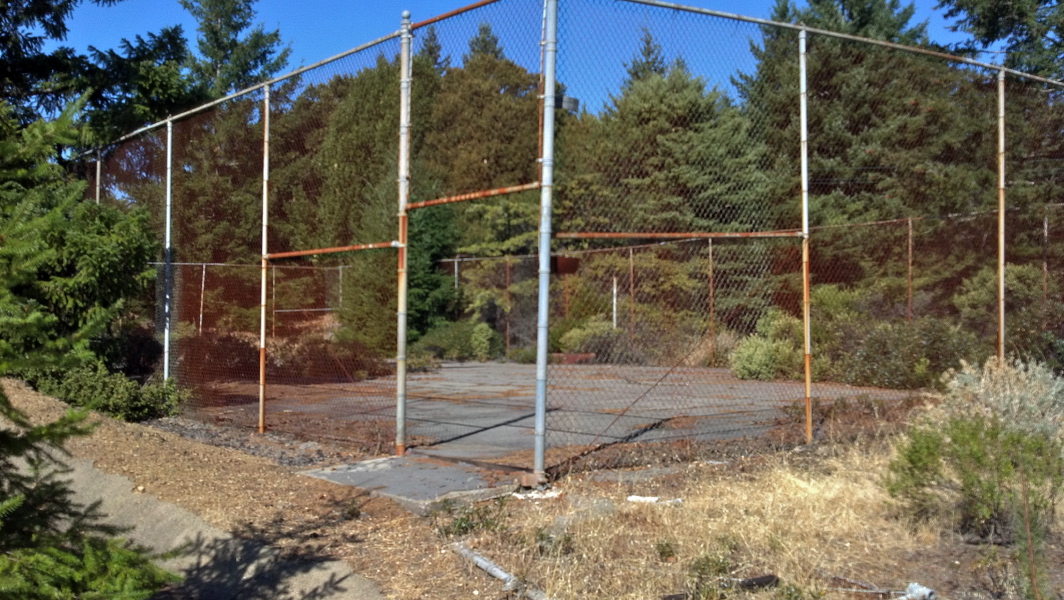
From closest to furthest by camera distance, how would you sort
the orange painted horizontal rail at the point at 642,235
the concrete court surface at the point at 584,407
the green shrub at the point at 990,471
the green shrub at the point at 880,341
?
1. the green shrub at the point at 990,471
2. the orange painted horizontal rail at the point at 642,235
3. the concrete court surface at the point at 584,407
4. the green shrub at the point at 880,341

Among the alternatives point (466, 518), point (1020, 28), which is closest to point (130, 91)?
point (466, 518)

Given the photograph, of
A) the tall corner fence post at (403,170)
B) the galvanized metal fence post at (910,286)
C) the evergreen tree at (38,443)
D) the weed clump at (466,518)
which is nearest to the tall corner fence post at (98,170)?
the tall corner fence post at (403,170)

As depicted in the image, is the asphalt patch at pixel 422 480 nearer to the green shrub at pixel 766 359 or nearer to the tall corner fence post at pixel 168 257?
the tall corner fence post at pixel 168 257

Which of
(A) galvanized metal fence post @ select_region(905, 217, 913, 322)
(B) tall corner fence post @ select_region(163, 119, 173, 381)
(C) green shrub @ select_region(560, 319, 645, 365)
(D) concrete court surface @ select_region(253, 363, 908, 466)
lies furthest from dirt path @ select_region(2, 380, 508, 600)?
(A) galvanized metal fence post @ select_region(905, 217, 913, 322)

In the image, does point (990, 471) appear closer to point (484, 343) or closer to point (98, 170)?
point (98, 170)

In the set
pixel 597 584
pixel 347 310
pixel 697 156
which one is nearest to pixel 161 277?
pixel 347 310

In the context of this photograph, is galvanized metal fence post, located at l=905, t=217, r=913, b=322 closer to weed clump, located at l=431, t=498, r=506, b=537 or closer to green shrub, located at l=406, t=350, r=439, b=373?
weed clump, located at l=431, t=498, r=506, b=537

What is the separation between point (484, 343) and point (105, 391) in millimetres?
13483

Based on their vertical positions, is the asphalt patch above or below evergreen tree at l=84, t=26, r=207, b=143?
below

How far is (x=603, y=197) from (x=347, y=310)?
9938 millimetres

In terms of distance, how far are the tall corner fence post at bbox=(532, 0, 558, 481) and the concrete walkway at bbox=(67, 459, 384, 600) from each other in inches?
72.1

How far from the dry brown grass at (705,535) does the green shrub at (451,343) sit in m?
16.3

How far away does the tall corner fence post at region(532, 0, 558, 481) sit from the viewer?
612 cm

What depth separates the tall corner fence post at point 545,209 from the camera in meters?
6.12
